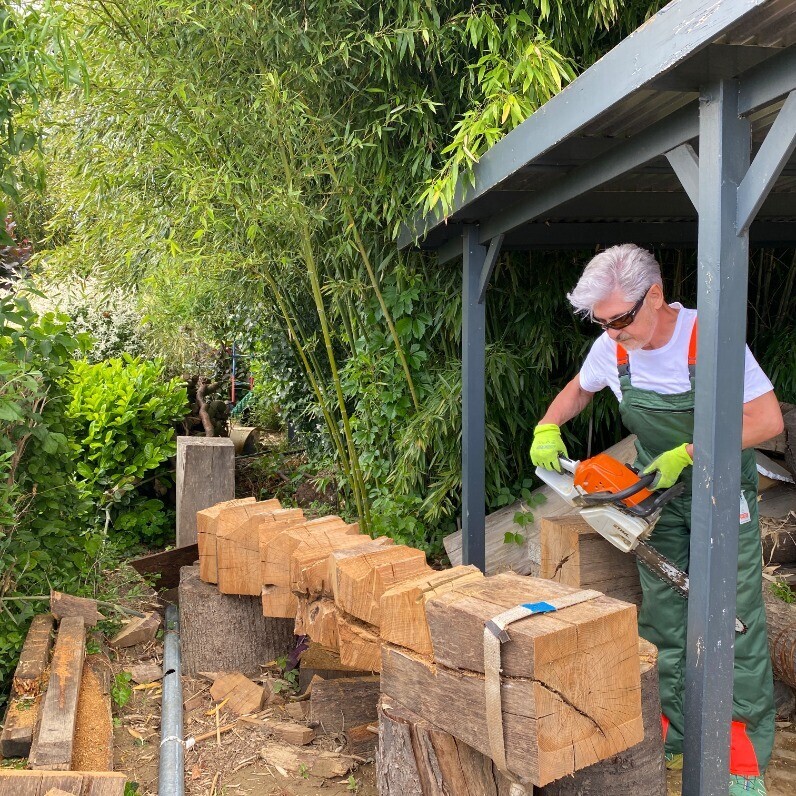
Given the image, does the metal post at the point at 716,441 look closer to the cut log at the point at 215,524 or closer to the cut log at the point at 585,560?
the cut log at the point at 585,560

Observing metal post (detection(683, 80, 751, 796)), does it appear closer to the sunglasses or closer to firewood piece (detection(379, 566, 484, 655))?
the sunglasses

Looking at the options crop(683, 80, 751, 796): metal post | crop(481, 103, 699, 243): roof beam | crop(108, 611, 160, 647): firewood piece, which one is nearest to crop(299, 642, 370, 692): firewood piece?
crop(108, 611, 160, 647): firewood piece

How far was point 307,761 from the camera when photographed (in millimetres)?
3086

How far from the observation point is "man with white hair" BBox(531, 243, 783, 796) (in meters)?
2.60

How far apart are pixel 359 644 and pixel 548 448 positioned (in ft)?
3.62

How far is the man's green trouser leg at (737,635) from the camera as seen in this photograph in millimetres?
2680

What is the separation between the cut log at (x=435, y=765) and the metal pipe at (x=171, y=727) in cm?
109

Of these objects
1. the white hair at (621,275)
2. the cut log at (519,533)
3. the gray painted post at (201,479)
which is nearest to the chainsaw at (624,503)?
the white hair at (621,275)

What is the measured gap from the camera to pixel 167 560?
5027 mm

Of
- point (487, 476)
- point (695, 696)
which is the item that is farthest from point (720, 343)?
point (487, 476)

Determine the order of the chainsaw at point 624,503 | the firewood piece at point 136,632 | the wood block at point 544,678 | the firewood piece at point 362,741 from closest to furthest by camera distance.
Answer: the wood block at point 544,678
the chainsaw at point 624,503
the firewood piece at point 362,741
the firewood piece at point 136,632

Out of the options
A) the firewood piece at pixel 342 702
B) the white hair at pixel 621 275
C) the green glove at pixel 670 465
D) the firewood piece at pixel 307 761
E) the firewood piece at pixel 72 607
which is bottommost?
the firewood piece at pixel 307 761

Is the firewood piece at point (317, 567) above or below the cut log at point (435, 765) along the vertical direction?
above

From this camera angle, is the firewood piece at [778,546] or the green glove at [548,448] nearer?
the green glove at [548,448]
